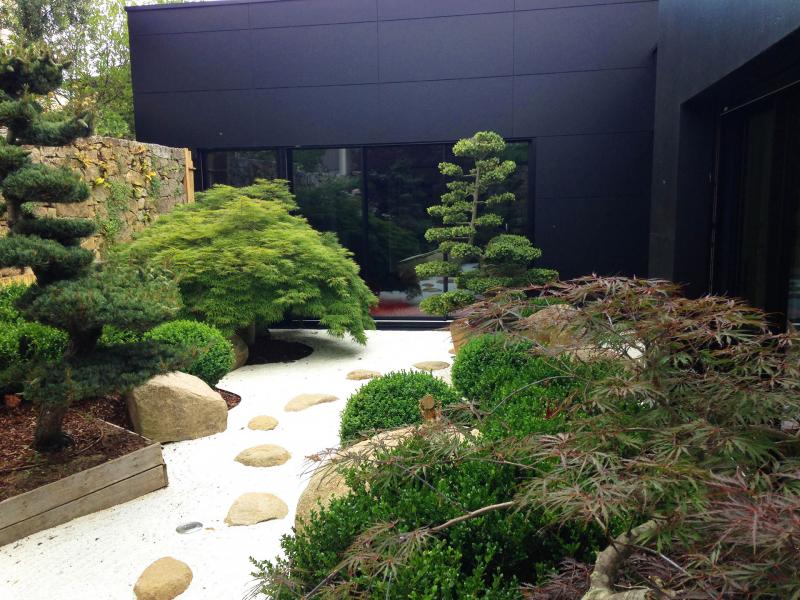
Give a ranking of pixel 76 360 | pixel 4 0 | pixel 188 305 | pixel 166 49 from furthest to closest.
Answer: pixel 4 0
pixel 166 49
pixel 188 305
pixel 76 360

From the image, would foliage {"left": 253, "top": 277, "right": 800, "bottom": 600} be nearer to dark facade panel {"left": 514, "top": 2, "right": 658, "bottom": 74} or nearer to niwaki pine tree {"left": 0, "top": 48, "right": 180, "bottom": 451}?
niwaki pine tree {"left": 0, "top": 48, "right": 180, "bottom": 451}

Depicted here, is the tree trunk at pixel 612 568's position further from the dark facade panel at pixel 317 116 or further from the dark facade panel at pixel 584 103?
the dark facade panel at pixel 317 116

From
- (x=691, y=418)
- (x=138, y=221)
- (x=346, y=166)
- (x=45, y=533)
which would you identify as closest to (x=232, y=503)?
(x=45, y=533)

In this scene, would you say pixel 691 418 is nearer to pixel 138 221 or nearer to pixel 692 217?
pixel 692 217

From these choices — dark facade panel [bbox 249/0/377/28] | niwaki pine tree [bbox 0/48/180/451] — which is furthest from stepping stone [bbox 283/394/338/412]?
dark facade panel [bbox 249/0/377/28]

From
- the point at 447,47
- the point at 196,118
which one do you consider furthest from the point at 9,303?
the point at 447,47

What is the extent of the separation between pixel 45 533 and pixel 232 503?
3.23 ft

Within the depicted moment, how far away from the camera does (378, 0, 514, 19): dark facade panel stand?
27.0ft

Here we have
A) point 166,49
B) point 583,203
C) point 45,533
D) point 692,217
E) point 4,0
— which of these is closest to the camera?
point 45,533

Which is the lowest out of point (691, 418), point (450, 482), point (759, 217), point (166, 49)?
point (450, 482)

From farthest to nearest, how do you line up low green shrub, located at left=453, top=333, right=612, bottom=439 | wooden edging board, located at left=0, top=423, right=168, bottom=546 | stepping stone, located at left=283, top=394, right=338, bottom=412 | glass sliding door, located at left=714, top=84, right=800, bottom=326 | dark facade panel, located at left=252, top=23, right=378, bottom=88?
dark facade panel, located at left=252, top=23, right=378, bottom=88 < stepping stone, located at left=283, top=394, right=338, bottom=412 < glass sliding door, located at left=714, top=84, right=800, bottom=326 < wooden edging board, located at left=0, top=423, right=168, bottom=546 < low green shrub, located at left=453, top=333, right=612, bottom=439

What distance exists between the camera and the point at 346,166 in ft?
29.3

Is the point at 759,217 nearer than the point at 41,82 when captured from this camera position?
No

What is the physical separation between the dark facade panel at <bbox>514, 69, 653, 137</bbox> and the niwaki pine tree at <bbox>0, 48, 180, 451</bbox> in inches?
236
